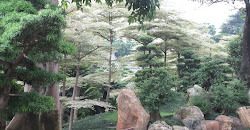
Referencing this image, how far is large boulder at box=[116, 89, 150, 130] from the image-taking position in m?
5.00

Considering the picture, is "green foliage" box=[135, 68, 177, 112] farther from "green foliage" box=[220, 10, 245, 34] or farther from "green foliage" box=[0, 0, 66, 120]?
"green foliage" box=[220, 10, 245, 34]

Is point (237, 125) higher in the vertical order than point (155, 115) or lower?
lower

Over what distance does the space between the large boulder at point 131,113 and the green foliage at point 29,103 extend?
104 inches

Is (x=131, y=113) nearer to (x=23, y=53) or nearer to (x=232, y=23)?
(x=23, y=53)

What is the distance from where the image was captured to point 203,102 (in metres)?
6.43

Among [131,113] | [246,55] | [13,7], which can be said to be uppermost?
[13,7]

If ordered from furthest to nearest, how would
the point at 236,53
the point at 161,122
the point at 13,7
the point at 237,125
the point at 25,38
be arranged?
the point at 236,53 → the point at 237,125 → the point at 161,122 → the point at 13,7 → the point at 25,38

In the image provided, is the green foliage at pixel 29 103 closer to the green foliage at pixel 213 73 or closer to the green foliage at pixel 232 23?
the green foliage at pixel 213 73

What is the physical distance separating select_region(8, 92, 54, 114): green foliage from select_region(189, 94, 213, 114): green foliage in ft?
16.7

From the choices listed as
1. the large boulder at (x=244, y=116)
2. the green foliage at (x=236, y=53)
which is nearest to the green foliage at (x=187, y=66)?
the green foliage at (x=236, y=53)

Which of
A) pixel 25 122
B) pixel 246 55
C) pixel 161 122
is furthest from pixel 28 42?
pixel 246 55

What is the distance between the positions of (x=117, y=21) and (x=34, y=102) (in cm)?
797

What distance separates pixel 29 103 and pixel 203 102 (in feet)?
18.0

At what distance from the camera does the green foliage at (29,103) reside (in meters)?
2.74
